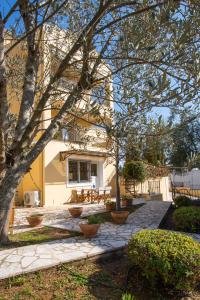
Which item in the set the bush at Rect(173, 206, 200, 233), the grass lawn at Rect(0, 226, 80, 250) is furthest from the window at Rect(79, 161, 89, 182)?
the bush at Rect(173, 206, 200, 233)

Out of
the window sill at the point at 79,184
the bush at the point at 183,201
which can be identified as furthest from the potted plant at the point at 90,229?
the window sill at the point at 79,184

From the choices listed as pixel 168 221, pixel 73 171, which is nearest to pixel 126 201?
pixel 168 221

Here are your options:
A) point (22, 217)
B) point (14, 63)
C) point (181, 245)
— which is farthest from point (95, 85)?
point (22, 217)

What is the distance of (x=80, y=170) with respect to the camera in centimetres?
2150

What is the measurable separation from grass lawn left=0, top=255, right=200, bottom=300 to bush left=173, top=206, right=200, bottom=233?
164 inches

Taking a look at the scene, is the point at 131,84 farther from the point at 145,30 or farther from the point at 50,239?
the point at 50,239

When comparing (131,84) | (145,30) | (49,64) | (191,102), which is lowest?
(191,102)

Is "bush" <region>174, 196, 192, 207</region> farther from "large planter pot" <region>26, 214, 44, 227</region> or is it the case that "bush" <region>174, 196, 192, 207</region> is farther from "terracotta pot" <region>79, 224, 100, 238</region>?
"large planter pot" <region>26, 214, 44, 227</region>

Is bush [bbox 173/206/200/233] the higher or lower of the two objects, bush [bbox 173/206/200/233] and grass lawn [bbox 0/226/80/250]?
the higher

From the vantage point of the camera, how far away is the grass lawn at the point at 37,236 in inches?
316

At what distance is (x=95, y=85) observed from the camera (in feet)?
22.2

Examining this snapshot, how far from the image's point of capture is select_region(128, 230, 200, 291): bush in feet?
16.6

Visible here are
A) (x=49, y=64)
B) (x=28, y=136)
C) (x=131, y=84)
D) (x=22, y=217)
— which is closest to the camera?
(x=131, y=84)

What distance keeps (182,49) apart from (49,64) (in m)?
4.68
